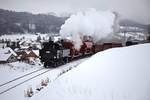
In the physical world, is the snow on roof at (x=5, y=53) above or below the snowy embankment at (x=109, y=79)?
above

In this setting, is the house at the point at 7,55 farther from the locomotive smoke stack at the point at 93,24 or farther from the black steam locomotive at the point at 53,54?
the locomotive smoke stack at the point at 93,24

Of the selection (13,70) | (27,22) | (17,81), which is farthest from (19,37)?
(17,81)

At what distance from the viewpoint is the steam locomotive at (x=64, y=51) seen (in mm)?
3634

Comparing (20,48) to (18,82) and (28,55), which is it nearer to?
(28,55)

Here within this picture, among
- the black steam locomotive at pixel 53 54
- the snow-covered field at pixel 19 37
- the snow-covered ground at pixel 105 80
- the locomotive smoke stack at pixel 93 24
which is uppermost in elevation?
the locomotive smoke stack at pixel 93 24

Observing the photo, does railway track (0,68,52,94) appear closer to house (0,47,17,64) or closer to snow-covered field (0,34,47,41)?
house (0,47,17,64)

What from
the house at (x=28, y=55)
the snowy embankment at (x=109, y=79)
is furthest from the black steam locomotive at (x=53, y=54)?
the snowy embankment at (x=109, y=79)

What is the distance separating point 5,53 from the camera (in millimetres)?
3111

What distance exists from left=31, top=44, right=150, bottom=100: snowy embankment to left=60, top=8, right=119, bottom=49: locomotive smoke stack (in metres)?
0.39

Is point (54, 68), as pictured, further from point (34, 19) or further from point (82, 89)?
point (34, 19)

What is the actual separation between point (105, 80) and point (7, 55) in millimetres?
→ 1664

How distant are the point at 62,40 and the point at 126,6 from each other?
4.71 feet

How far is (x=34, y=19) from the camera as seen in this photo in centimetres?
337

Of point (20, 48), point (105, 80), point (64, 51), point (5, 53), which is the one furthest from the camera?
point (64, 51)
